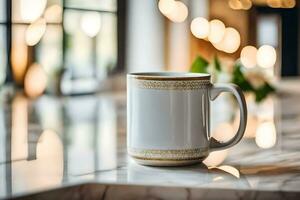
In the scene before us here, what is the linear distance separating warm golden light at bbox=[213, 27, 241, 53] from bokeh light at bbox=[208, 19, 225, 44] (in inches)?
1.4

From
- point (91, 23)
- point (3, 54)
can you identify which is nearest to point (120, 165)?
point (3, 54)

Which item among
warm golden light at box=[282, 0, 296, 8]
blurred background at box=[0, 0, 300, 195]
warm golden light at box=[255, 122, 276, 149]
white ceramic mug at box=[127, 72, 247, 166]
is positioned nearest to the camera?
white ceramic mug at box=[127, 72, 247, 166]

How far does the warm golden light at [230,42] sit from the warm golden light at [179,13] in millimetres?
258

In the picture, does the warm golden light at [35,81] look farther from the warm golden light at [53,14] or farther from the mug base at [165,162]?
the mug base at [165,162]

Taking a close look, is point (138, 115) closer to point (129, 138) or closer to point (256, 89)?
point (129, 138)

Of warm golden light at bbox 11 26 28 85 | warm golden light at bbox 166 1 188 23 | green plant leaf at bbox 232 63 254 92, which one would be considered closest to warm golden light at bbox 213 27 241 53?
warm golden light at bbox 166 1 188 23

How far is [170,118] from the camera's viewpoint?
33.8 inches

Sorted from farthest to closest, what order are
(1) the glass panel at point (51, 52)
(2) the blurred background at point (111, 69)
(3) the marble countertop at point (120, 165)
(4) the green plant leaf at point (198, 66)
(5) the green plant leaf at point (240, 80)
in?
1. (1) the glass panel at point (51, 52)
2. (5) the green plant leaf at point (240, 80)
3. (4) the green plant leaf at point (198, 66)
4. (2) the blurred background at point (111, 69)
5. (3) the marble countertop at point (120, 165)

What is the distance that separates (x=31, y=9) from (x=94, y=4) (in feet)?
1.81

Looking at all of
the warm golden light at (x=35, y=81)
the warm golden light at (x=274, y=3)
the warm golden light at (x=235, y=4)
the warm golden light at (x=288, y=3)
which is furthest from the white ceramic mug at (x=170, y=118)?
the warm golden light at (x=288, y=3)

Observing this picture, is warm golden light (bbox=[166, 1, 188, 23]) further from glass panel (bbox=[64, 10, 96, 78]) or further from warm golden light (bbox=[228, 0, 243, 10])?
glass panel (bbox=[64, 10, 96, 78])

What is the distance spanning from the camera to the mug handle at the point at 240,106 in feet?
2.87

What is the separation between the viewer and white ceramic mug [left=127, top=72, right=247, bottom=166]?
86 centimetres

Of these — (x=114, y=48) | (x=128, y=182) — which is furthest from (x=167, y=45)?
(x=128, y=182)
